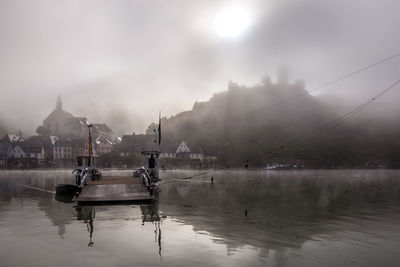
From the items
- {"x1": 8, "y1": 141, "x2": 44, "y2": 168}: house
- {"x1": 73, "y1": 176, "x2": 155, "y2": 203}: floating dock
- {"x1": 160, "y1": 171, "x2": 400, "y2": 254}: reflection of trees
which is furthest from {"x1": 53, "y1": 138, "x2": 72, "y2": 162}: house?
{"x1": 160, "y1": 171, "x2": 400, "y2": 254}: reflection of trees

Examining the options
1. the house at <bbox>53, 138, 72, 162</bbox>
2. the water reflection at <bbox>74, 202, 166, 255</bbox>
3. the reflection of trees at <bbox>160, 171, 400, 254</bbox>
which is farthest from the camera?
the house at <bbox>53, 138, 72, 162</bbox>

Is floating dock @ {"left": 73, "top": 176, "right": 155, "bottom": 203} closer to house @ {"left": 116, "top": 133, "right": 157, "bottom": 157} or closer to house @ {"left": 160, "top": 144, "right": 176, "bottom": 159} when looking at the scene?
house @ {"left": 160, "top": 144, "right": 176, "bottom": 159}

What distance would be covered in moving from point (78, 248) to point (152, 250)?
13.6ft

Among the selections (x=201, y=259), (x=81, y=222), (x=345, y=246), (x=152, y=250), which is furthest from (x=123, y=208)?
(x=345, y=246)

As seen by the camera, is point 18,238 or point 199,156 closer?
point 18,238

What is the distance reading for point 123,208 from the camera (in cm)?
3497

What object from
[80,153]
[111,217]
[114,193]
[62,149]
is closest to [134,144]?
[80,153]

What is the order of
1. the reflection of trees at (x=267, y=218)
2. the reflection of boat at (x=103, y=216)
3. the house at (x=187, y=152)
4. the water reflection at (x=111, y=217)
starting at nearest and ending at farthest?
the reflection of trees at (x=267, y=218), the water reflection at (x=111, y=217), the reflection of boat at (x=103, y=216), the house at (x=187, y=152)

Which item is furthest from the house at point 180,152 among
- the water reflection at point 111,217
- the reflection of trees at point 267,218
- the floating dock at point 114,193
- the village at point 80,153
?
the water reflection at point 111,217

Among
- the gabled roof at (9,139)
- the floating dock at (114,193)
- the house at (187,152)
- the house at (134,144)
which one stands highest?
the gabled roof at (9,139)

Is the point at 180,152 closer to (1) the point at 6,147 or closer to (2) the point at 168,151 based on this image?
(2) the point at 168,151

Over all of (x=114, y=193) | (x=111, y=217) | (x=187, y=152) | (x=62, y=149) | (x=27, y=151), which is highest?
(x=62, y=149)

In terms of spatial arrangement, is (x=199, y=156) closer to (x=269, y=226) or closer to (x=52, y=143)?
(x=52, y=143)

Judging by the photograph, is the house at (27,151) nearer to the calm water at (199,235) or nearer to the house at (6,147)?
the house at (6,147)
